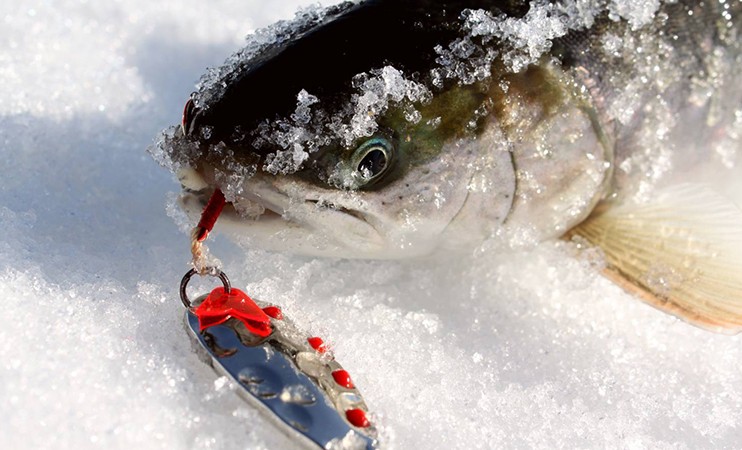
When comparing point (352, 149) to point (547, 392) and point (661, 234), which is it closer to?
point (547, 392)

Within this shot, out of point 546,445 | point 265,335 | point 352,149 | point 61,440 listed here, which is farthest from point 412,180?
point 61,440

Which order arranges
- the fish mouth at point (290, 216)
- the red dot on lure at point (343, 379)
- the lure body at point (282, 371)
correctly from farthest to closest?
the fish mouth at point (290, 216), the red dot on lure at point (343, 379), the lure body at point (282, 371)

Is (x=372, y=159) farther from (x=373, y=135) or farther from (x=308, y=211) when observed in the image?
(x=308, y=211)

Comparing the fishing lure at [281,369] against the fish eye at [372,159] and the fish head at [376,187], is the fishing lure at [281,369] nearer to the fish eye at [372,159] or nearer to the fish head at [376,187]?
the fish head at [376,187]

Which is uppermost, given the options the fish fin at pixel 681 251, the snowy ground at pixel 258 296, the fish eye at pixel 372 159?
the fish fin at pixel 681 251

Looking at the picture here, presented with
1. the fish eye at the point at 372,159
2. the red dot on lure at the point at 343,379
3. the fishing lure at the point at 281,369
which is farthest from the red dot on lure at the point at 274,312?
the fish eye at the point at 372,159

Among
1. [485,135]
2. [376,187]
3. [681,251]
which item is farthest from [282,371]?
[681,251]
